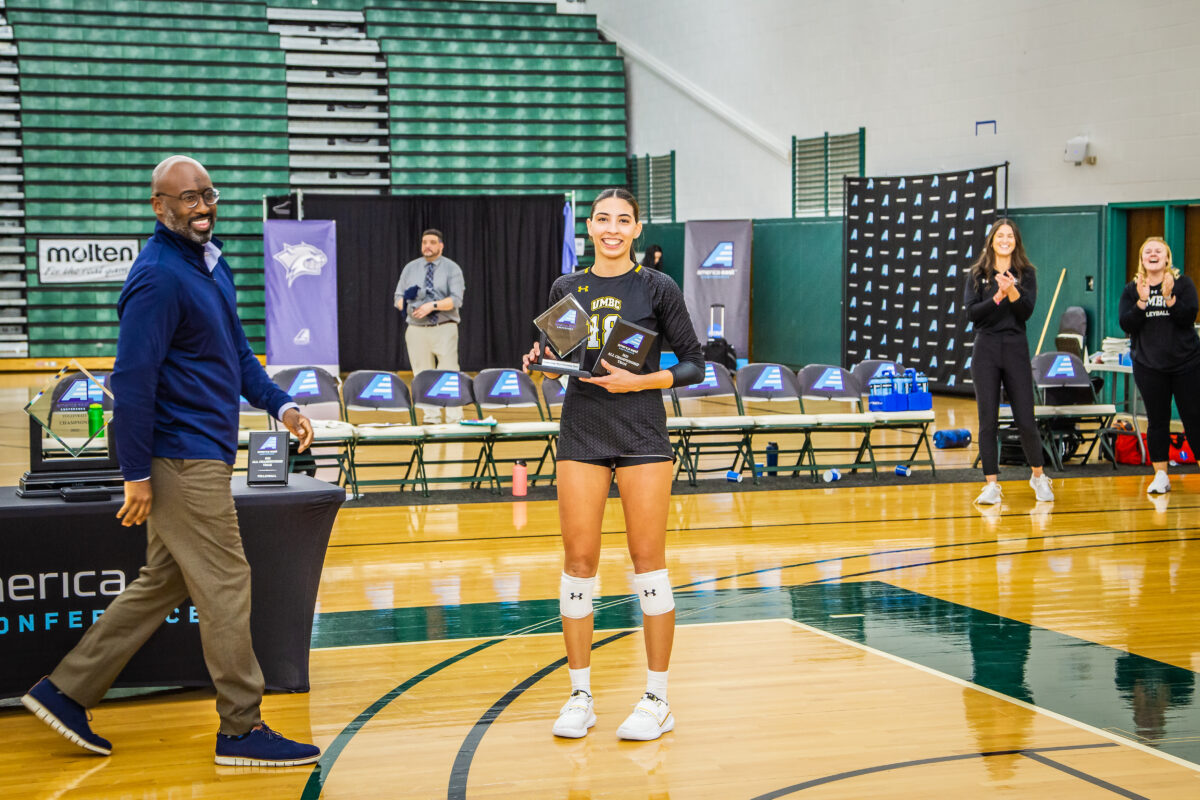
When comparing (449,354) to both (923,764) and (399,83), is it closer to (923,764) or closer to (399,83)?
(923,764)

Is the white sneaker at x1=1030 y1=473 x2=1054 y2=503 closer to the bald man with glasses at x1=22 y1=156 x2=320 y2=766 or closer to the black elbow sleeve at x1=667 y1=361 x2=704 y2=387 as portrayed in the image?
the black elbow sleeve at x1=667 y1=361 x2=704 y2=387

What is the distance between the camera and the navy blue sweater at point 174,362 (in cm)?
342

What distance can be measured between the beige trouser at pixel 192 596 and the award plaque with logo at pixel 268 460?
627 mm

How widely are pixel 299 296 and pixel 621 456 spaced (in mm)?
9702

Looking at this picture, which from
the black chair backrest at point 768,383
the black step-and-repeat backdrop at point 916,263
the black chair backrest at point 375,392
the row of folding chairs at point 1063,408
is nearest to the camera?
the black chair backrest at point 375,392

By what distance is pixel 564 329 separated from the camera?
387 cm

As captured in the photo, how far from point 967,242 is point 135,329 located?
1240cm

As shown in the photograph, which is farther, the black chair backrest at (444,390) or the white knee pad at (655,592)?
the black chair backrest at (444,390)

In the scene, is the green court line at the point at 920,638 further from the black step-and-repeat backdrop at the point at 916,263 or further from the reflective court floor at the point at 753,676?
the black step-and-repeat backdrop at the point at 916,263

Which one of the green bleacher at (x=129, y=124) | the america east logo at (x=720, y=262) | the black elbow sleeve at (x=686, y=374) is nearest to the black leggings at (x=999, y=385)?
the black elbow sleeve at (x=686, y=374)

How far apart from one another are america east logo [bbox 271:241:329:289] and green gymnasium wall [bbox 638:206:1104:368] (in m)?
6.95

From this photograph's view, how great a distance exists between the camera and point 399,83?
65.3 feet

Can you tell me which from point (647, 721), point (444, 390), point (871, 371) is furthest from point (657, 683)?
point (871, 371)

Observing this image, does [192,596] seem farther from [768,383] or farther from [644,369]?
[768,383]
